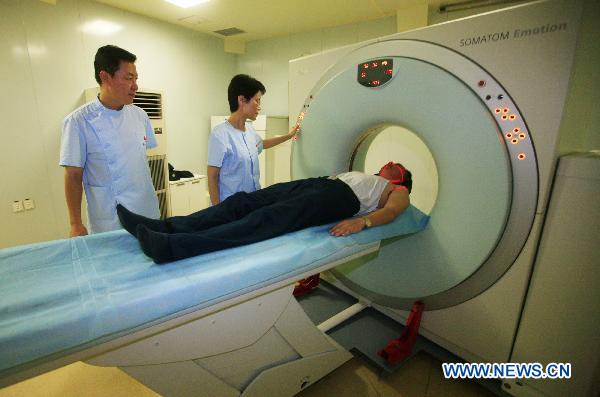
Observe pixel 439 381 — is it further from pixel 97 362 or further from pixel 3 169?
pixel 3 169

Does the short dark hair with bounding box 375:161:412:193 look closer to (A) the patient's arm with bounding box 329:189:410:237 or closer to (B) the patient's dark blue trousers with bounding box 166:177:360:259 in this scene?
(A) the patient's arm with bounding box 329:189:410:237

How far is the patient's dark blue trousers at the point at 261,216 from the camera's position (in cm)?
105

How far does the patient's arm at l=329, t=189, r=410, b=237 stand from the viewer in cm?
124

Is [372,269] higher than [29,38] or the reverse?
the reverse

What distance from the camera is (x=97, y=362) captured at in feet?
2.52

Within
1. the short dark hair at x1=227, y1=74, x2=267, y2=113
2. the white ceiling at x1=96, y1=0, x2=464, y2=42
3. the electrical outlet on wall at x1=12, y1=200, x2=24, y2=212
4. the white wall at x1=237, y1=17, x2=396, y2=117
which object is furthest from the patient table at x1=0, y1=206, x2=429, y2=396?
the white wall at x1=237, y1=17, x2=396, y2=117

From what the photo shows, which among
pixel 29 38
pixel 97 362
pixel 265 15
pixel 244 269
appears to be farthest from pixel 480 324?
pixel 29 38

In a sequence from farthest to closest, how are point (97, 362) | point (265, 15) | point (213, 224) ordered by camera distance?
1. point (265, 15)
2. point (213, 224)
3. point (97, 362)

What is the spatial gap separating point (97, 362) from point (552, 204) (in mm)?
1457

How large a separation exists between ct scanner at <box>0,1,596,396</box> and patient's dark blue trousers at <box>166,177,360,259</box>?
5 centimetres

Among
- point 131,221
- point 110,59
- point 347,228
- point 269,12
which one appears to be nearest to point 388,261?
point 347,228

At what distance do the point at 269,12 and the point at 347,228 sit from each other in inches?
123

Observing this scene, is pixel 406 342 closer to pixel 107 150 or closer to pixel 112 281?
pixel 112 281
